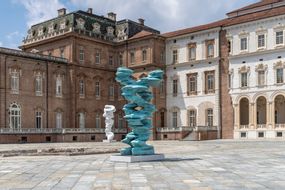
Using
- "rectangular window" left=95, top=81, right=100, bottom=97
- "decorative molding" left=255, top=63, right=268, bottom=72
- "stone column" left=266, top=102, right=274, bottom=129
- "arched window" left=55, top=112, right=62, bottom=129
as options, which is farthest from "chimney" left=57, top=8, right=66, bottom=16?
"stone column" left=266, top=102, right=274, bottom=129

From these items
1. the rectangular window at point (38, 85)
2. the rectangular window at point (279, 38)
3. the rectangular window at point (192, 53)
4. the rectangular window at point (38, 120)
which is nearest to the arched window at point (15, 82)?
the rectangular window at point (38, 85)

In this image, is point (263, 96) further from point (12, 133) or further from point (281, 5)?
point (12, 133)

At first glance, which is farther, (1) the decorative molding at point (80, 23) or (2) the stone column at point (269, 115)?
(1) the decorative molding at point (80, 23)

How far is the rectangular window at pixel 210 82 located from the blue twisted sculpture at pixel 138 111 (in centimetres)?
3148

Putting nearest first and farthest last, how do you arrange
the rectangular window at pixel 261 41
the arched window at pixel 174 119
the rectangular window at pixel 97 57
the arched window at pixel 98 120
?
the rectangular window at pixel 261 41
the arched window at pixel 174 119
the arched window at pixel 98 120
the rectangular window at pixel 97 57

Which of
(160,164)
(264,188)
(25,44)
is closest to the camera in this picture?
(264,188)

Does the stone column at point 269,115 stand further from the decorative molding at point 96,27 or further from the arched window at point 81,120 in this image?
the decorative molding at point 96,27

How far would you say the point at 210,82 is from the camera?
51.2 m

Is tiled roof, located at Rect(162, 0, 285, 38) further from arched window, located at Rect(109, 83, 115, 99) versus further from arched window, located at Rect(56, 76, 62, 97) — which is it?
arched window, located at Rect(56, 76, 62, 97)

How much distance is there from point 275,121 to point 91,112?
21.3 metres

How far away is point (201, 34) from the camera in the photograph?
51.6m

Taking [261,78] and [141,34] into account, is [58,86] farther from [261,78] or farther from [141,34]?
[261,78]

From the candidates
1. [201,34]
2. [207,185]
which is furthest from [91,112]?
[207,185]

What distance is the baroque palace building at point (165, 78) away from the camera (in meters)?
46.2
